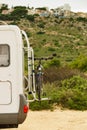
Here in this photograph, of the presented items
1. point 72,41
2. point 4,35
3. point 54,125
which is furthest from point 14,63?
point 72,41

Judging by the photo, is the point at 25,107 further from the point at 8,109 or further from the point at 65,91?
the point at 65,91

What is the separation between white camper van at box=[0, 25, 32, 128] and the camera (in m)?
10.5

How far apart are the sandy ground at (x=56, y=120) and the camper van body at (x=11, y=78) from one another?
3238 millimetres

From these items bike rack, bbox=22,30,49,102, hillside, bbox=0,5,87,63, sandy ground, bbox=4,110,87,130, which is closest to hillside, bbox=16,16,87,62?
hillside, bbox=0,5,87,63

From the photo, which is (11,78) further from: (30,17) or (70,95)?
(30,17)

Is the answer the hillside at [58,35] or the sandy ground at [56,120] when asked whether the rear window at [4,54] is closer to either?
the sandy ground at [56,120]

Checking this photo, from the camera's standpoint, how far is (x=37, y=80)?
36.8 feet

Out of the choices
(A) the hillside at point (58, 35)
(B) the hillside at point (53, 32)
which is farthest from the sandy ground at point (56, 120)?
(B) the hillside at point (53, 32)

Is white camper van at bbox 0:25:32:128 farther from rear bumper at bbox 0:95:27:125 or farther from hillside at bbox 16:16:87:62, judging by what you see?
hillside at bbox 16:16:87:62

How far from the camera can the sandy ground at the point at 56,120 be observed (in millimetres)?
13997

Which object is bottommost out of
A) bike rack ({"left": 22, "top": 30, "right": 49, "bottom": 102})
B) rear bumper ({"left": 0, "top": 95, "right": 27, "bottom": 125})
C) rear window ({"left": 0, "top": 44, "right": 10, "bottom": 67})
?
rear bumper ({"left": 0, "top": 95, "right": 27, "bottom": 125})

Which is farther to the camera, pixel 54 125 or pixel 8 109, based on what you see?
pixel 54 125

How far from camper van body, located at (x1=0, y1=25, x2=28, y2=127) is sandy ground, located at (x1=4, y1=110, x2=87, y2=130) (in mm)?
3238

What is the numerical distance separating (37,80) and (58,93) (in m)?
7.41
